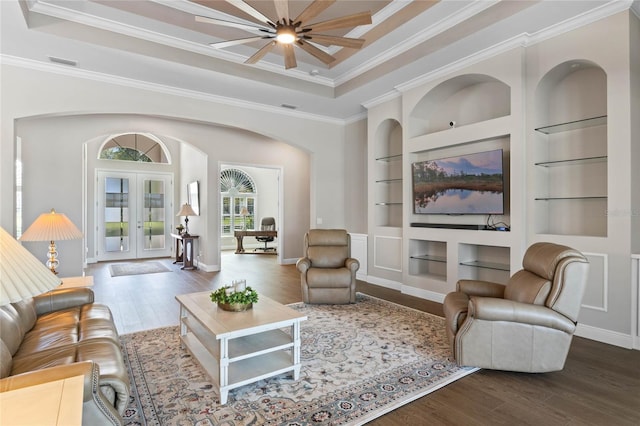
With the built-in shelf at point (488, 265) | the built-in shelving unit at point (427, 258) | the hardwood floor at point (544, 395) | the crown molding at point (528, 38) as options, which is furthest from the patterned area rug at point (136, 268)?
the crown molding at point (528, 38)

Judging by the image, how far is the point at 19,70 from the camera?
13.4 feet

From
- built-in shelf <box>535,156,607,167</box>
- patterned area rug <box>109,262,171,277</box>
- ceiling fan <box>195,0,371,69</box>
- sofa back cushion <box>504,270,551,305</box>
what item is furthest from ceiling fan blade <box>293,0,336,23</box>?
patterned area rug <box>109,262,171,277</box>

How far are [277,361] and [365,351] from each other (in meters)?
0.88

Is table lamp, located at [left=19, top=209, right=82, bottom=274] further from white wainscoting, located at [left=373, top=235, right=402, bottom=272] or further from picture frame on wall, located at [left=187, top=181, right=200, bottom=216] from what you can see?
picture frame on wall, located at [left=187, top=181, right=200, bottom=216]

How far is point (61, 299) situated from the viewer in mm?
2875

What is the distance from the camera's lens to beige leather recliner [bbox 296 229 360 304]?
4.50 m

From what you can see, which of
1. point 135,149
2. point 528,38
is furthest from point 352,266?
point 135,149

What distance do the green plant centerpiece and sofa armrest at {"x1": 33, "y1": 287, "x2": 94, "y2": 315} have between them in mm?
1171

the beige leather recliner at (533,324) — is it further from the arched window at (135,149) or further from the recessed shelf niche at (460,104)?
the arched window at (135,149)

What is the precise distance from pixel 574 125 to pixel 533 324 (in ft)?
8.02

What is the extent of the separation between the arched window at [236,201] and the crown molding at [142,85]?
243 inches

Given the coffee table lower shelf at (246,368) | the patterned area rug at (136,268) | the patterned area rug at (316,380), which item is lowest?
the patterned area rug at (316,380)

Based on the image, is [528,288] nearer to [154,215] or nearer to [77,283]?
[77,283]

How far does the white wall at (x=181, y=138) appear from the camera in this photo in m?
4.12
